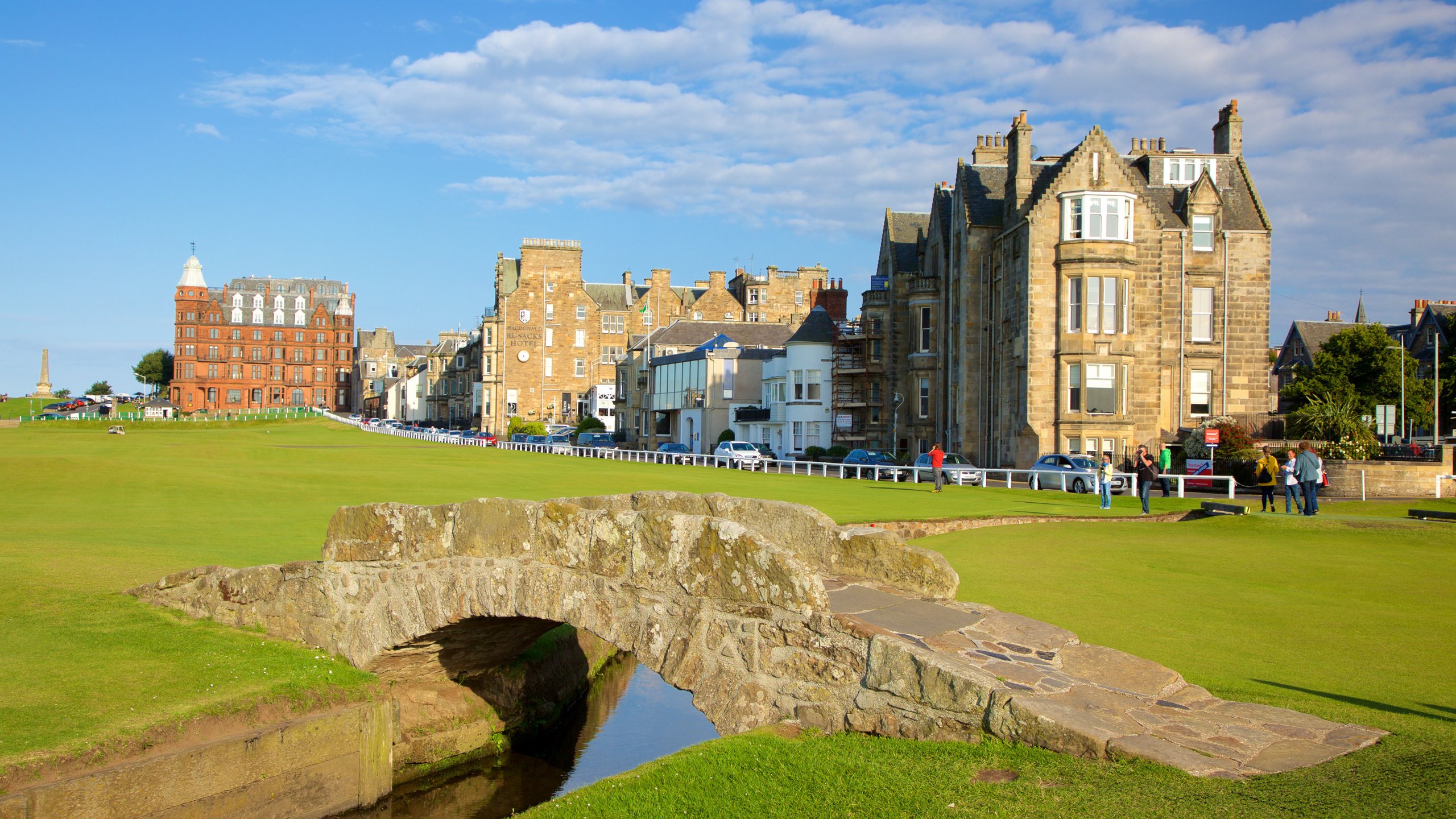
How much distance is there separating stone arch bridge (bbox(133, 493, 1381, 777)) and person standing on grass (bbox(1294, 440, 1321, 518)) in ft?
48.5

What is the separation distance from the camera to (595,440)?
74.2 metres

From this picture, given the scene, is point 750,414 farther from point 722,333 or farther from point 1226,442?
point 1226,442

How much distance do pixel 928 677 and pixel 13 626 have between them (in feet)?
→ 33.3

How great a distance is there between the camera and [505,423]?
99.8 m

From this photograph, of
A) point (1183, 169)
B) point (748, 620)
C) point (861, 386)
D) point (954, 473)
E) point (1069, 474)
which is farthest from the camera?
point (861, 386)

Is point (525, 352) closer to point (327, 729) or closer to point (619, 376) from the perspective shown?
point (619, 376)

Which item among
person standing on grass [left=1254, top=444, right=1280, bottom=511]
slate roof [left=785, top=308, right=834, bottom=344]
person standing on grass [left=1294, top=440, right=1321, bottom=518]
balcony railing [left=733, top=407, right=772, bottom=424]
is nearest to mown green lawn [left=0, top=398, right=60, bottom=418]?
balcony railing [left=733, top=407, right=772, bottom=424]

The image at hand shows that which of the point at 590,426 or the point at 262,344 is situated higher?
the point at 262,344

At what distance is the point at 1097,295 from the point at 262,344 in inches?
5573

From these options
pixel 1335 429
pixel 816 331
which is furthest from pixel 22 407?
pixel 1335 429

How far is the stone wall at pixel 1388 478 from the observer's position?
3008 centimetres

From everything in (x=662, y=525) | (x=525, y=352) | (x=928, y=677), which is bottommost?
(x=928, y=677)

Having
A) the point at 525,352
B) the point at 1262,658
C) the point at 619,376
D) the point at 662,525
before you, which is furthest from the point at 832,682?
the point at 525,352

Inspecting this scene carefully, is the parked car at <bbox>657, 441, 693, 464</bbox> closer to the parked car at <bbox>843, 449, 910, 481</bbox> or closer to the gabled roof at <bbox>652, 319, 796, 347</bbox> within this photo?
the parked car at <bbox>843, 449, 910, 481</bbox>
